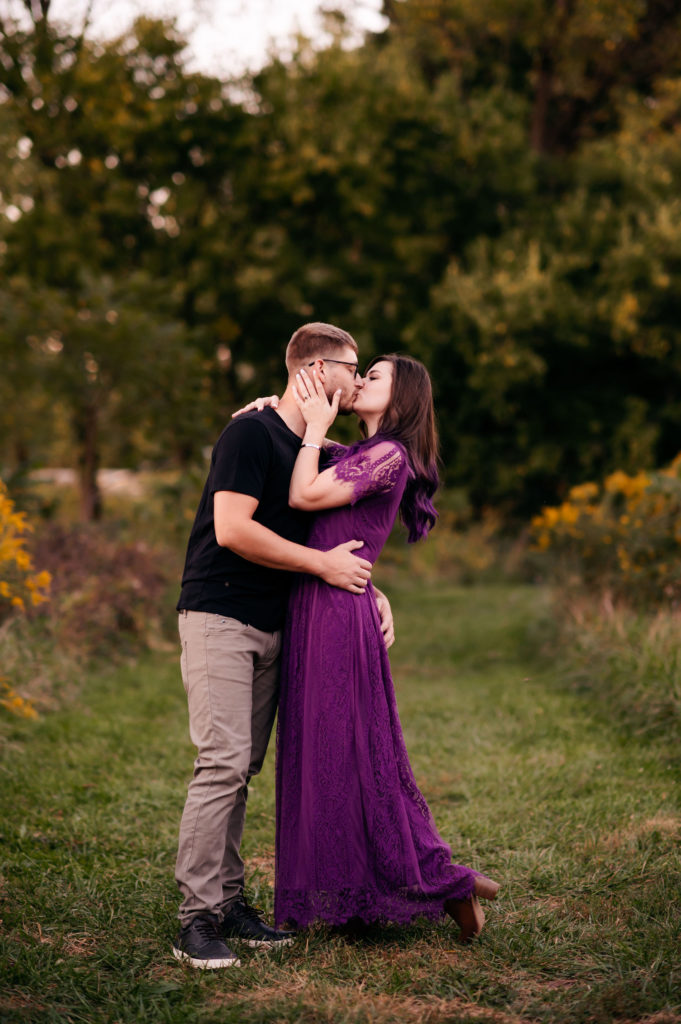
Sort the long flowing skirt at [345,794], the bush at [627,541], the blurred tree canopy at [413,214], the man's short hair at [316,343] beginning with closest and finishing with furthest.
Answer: the long flowing skirt at [345,794] < the man's short hair at [316,343] < the bush at [627,541] < the blurred tree canopy at [413,214]

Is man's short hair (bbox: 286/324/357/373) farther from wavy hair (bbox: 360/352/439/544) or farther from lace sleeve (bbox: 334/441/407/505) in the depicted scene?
lace sleeve (bbox: 334/441/407/505)

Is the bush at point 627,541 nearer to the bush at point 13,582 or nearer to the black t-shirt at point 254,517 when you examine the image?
the bush at point 13,582

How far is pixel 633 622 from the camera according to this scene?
279 inches

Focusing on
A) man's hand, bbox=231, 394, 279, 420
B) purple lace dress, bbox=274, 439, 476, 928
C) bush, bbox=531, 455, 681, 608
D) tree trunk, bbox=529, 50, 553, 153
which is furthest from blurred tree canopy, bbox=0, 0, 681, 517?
purple lace dress, bbox=274, 439, 476, 928

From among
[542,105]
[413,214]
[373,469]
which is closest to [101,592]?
[373,469]

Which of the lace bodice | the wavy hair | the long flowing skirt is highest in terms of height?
the wavy hair

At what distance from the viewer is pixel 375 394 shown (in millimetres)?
3416

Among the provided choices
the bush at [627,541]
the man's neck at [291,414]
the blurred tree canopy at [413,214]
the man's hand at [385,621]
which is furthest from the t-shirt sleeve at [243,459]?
the blurred tree canopy at [413,214]

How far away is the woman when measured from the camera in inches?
125

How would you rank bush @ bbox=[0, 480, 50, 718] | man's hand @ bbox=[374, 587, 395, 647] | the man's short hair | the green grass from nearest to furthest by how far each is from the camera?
the green grass → the man's short hair → man's hand @ bbox=[374, 587, 395, 647] → bush @ bbox=[0, 480, 50, 718]

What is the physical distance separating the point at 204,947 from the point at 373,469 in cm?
162

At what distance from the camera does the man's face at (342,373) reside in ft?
10.9

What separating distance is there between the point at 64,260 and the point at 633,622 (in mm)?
10735

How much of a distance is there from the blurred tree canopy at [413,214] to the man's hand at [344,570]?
9.60 m
